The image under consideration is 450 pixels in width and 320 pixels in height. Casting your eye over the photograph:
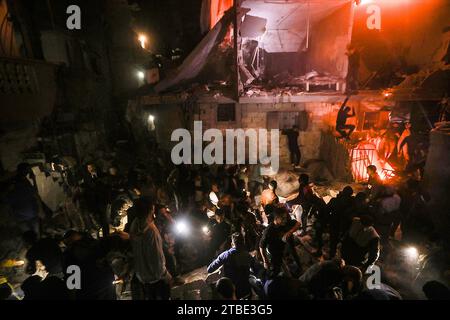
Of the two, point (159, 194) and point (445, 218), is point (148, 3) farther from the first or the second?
point (445, 218)

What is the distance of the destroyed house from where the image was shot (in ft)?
36.4

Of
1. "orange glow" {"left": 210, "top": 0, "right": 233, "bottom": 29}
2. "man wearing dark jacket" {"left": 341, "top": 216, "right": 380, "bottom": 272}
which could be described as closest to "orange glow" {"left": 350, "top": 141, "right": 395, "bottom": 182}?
"man wearing dark jacket" {"left": 341, "top": 216, "right": 380, "bottom": 272}

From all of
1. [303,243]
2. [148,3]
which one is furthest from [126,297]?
[148,3]

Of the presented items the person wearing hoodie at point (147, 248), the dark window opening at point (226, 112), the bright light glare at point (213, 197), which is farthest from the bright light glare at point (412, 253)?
the dark window opening at point (226, 112)

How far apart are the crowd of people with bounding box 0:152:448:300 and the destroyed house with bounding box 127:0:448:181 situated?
4179 mm

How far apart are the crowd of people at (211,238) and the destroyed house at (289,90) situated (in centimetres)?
418

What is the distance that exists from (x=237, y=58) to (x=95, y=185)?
761cm

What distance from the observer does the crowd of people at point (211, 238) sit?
3.90 m

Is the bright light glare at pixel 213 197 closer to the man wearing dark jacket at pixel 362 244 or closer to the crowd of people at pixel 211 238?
the crowd of people at pixel 211 238

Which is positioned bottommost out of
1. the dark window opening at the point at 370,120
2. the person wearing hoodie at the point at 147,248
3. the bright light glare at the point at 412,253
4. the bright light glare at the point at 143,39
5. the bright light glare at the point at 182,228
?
the bright light glare at the point at 412,253

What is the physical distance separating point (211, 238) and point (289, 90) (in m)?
8.32

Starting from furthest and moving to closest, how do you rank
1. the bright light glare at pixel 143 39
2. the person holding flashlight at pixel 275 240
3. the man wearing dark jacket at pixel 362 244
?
the bright light glare at pixel 143 39
the person holding flashlight at pixel 275 240
the man wearing dark jacket at pixel 362 244

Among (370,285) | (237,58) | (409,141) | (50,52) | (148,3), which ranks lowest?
(370,285)

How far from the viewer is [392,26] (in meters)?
13.6
